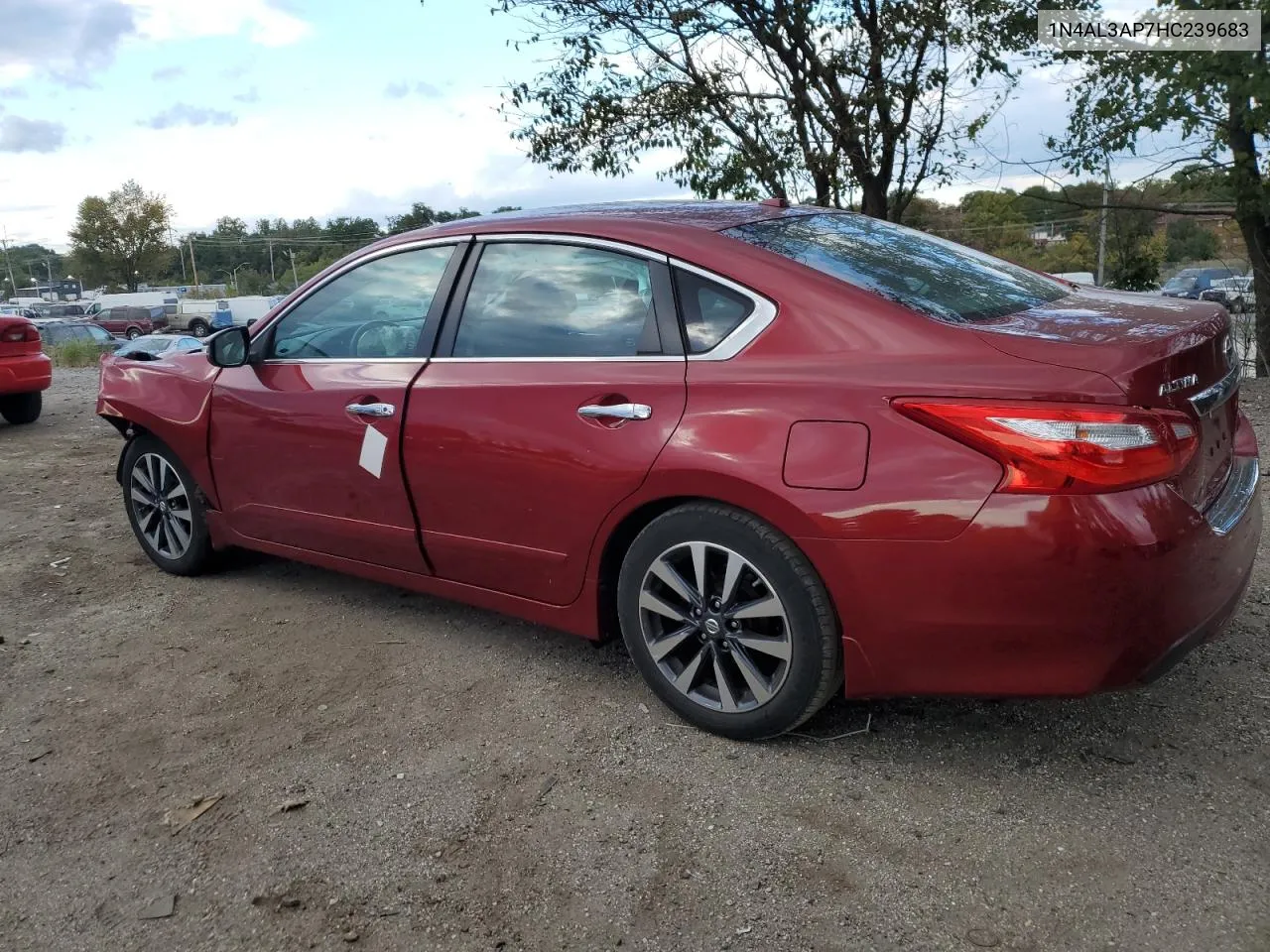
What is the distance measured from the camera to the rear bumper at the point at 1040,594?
238 cm

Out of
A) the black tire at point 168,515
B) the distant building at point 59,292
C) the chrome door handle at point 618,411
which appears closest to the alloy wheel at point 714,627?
the chrome door handle at point 618,411

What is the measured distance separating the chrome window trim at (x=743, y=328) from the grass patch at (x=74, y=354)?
2586 cm

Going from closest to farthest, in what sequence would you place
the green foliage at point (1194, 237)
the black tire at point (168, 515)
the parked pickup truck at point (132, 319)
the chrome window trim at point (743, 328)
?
the chrome window trim at point (743, 328) < the black tire at point (168, 515) < the green foliage at point (1194, 237) < the parked pickup truck at point (132, 319)

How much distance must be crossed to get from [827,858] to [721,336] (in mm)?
1420

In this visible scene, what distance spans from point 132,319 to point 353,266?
5399 cm

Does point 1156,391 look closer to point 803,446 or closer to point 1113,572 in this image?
point 1113,572

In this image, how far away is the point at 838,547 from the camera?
2615mm

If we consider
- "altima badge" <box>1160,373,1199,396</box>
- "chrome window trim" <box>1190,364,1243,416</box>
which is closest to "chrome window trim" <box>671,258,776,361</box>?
"altima badge" <box>1160,373,1199,396</box>

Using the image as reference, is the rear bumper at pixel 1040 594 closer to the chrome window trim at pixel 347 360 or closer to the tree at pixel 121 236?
the chrome window trim at pixel 347 360

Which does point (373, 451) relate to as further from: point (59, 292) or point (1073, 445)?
point (59, 292)

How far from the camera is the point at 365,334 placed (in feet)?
12.7

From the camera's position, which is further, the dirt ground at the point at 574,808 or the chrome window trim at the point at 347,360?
the chrome window trim at the point at 347,360

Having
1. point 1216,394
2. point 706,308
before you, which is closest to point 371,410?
point 706,308

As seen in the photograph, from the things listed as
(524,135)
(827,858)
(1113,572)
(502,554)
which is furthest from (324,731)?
(524,135)
